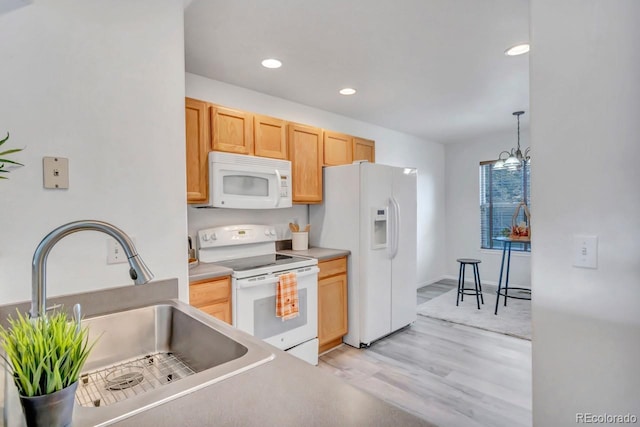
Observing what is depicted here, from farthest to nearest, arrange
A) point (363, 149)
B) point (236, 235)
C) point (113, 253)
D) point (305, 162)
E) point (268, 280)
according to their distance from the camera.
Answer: point (363, 149) → point (305, 162) → point (236, 235) → point (268, 280) → point (113, 253)

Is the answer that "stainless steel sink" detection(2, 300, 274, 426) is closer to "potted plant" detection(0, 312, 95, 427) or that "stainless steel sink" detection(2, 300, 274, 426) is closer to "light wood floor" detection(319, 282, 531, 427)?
"potted plant" detection(0, 312, 95, 427)

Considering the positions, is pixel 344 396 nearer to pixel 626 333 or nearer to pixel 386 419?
pixel 386 419

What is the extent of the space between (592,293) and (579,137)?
0.55 meters

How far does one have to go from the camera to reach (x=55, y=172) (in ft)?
4.16

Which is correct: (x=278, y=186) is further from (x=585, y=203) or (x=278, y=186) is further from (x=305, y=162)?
(x=585, y=203)

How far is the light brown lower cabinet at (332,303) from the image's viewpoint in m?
2.95

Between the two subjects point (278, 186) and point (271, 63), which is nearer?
point (271, 63)

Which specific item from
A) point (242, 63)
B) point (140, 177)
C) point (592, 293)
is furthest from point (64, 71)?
point (592, 293)

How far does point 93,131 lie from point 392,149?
4.00 meters

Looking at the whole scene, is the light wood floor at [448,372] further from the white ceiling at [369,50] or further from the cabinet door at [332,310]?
the white ceiling at [369,50]

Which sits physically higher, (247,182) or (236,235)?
(247,182)

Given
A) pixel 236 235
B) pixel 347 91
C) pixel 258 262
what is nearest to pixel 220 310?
pixel 258 262

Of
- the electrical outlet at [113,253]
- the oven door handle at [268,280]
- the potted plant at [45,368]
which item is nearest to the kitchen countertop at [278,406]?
the potted plant at [45,368]

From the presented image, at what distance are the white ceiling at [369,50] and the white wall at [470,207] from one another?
A: 1.76 m
